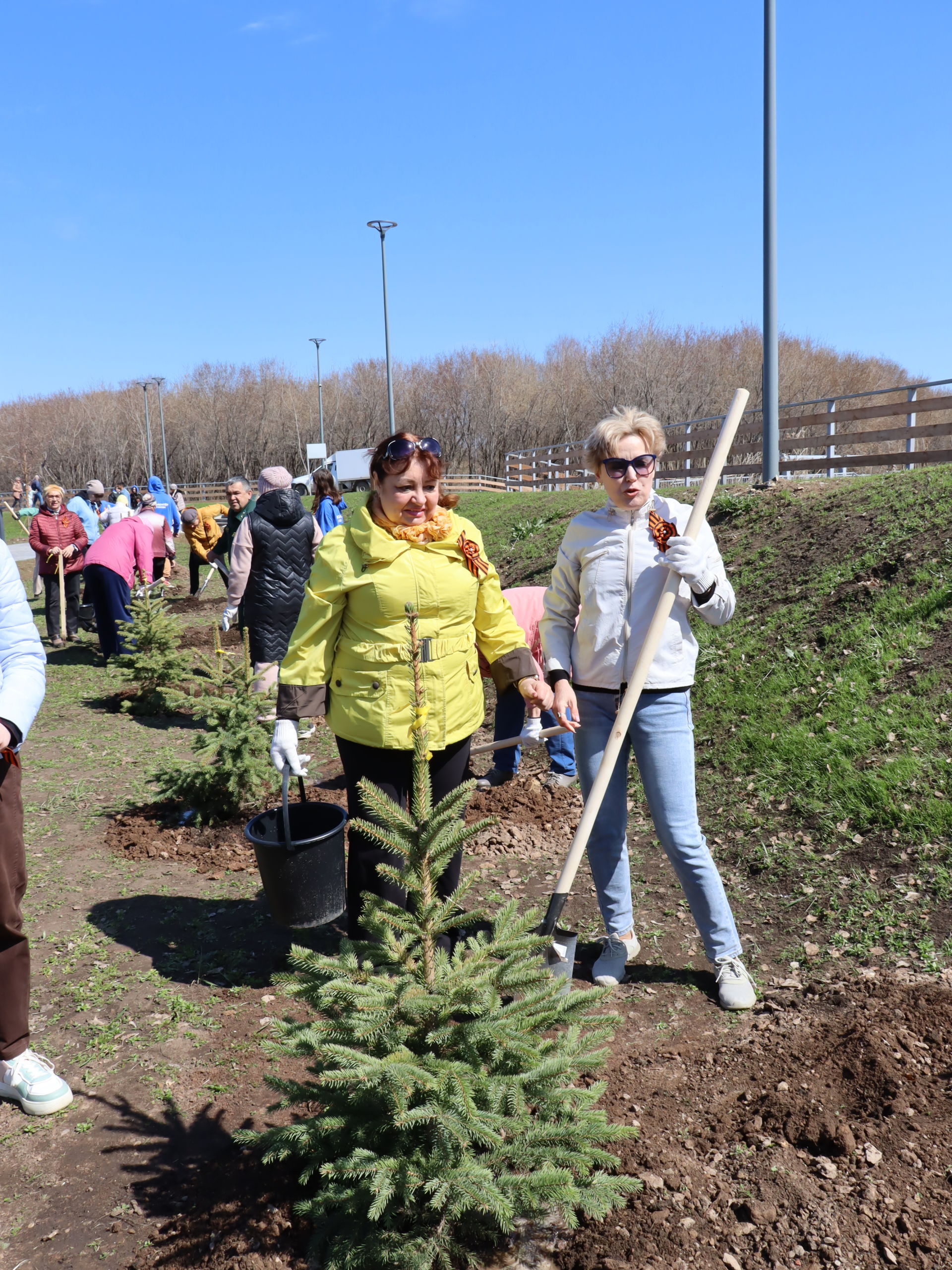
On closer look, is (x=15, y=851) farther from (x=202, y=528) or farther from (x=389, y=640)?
(x=202, y=528)

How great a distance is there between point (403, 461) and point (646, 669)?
1.06 m

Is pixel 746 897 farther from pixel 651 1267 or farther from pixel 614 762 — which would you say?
pixel 651 1267

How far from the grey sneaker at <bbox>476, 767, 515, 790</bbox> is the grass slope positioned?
1229 mm

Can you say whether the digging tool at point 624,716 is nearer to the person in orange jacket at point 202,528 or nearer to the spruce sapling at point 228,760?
the spruce sapling at point 228,760

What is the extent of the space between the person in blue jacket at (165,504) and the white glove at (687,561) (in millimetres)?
13207

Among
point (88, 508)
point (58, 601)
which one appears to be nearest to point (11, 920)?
point (58, 601)

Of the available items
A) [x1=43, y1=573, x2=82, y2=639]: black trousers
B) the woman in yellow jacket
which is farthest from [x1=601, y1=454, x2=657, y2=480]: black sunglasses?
[x1=43, y1=573, x2=82, y2=639]: black trousers

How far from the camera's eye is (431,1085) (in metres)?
2.03

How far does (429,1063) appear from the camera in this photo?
211cm

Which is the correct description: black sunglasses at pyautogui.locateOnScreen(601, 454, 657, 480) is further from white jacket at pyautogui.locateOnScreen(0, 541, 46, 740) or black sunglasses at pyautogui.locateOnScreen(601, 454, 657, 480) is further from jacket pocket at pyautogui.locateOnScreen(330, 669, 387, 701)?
white jacket at pyautogui.locateOnScreen(0, 541, 46, 740)

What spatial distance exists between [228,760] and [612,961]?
2.63 meters

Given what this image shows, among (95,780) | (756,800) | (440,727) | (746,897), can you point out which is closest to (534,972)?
(440,727)

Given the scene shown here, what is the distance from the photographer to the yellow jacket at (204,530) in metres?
14.4

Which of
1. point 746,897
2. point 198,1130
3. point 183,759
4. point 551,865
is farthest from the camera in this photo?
point 183,759
